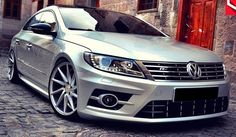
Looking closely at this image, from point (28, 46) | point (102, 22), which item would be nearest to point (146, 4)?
point (28, 46)

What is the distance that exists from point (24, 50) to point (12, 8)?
1822cm

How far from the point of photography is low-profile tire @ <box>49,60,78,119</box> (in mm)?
4258

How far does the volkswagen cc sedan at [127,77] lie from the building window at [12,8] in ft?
62.8

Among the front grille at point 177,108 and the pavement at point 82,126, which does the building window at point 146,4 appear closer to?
the pavement at point 82,126

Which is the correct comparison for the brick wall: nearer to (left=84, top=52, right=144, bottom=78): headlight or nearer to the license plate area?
the license plate area

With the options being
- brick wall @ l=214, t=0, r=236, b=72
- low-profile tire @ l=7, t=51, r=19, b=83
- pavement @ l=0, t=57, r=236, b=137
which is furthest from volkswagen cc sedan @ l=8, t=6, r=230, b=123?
brick wall @ l=214, t=0, r=236, b=72

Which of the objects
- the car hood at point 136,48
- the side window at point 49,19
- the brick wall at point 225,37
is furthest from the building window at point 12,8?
the car hood at point 136,48

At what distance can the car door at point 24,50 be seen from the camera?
5.81 m

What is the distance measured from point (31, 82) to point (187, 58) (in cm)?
262

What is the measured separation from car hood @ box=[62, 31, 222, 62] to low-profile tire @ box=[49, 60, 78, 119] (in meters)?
0.36

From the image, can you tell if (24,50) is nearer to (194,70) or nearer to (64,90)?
(64,90)

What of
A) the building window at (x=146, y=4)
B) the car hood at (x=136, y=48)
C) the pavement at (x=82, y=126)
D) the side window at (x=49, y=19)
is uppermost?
the building window at (x=146, y=4)

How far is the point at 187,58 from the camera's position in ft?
13.4

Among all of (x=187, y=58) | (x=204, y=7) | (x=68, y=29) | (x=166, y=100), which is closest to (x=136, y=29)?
(x=68, y=29)
